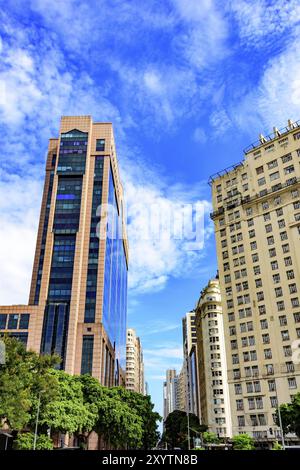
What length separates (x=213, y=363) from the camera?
92250 mm

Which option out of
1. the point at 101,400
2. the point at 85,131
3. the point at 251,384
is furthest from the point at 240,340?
the point at 85,131

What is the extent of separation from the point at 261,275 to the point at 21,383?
44460mm

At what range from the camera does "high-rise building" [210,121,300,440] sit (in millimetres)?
59719

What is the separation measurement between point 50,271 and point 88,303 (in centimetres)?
1208

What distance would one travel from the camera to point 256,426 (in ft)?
193

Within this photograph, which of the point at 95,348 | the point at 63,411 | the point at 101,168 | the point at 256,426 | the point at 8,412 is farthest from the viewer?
the point at 101,168

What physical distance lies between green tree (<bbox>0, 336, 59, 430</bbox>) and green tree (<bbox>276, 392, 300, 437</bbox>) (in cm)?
2724

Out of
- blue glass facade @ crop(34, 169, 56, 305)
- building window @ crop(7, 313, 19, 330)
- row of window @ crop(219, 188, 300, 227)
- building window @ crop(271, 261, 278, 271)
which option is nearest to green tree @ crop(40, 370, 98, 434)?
building window @ crop(271, 261, 278, 271)

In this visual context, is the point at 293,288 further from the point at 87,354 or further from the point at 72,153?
the point at 72,153

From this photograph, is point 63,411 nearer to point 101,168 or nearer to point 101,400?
point 101,400

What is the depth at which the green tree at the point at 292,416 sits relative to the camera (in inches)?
1789

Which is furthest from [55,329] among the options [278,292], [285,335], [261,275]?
[285,335]

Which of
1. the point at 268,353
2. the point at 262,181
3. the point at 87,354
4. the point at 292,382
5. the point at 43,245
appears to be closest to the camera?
the point at 292,382
